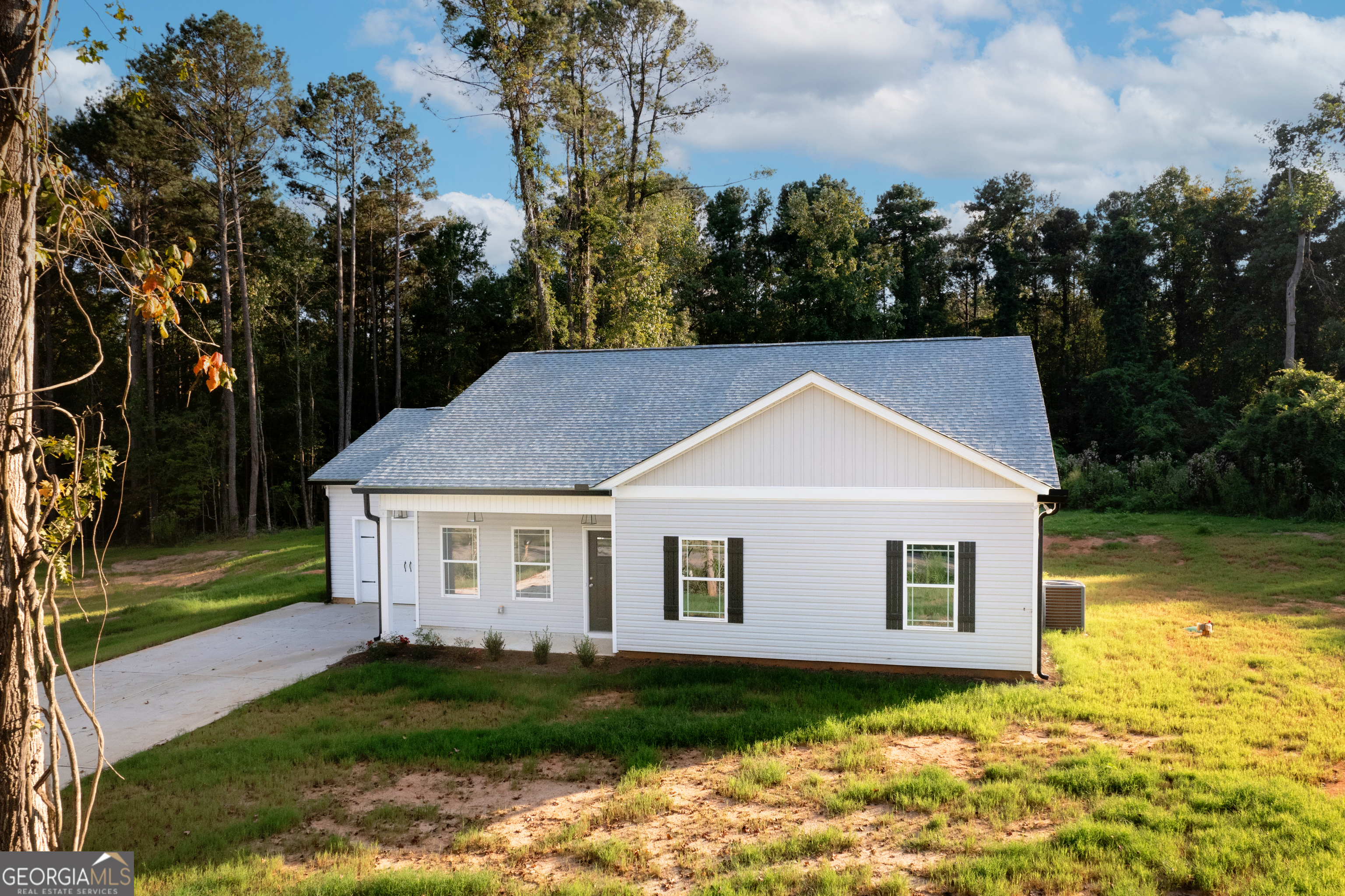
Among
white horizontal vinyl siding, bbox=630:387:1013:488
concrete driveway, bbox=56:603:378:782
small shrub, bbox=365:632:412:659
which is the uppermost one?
white horizontal vinyl siding, bbox=630:387:1013:488

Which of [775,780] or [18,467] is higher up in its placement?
[18,467]

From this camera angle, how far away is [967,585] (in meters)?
11.6

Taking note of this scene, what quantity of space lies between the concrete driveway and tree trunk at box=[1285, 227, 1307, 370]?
36717 mm

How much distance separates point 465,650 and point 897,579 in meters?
7.28

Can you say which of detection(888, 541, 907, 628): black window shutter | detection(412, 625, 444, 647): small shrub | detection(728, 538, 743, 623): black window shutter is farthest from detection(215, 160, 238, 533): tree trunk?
detection(888, 541, 907, 628): black window shutter

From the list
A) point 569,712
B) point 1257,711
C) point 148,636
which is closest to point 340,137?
point 148,636

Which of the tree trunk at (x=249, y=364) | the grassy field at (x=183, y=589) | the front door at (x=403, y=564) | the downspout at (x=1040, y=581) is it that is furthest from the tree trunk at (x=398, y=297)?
the downspout at (x=1040, y=581)

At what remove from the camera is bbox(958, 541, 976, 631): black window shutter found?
458 inches

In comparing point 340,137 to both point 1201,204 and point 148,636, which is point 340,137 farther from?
point 1201,204

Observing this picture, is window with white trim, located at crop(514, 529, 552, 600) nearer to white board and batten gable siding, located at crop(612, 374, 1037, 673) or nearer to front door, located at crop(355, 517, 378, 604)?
white board and batten gable siding, located at crop(612, 374, 1037, 673)

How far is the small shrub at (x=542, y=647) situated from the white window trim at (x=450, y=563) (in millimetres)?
1348

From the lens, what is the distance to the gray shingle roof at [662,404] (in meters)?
13.5

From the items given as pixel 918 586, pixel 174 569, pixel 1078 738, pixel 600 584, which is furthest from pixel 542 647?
pixel 174 569
